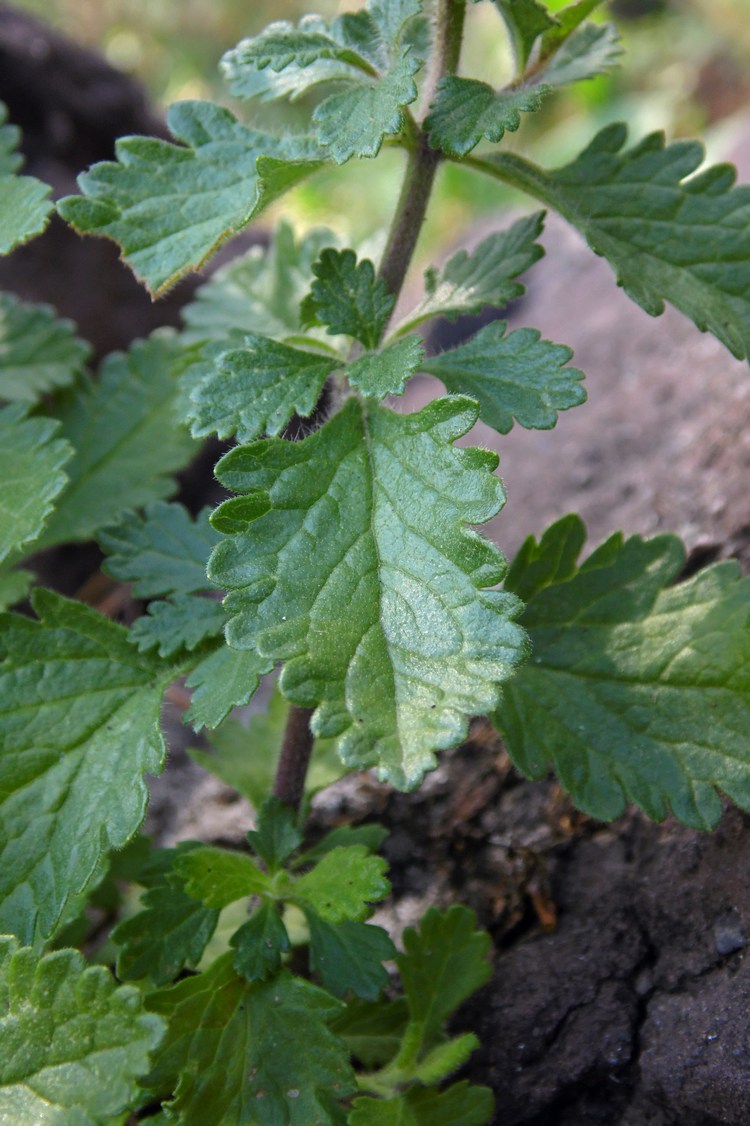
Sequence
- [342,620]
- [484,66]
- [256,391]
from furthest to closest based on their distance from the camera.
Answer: [484,66] → [256,391] → [342,620]

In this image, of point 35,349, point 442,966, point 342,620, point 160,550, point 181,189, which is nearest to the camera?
Result: point 342,620

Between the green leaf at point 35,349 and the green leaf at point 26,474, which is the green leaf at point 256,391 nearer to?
the green leaf at point 26,474

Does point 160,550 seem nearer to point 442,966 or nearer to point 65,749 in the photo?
point 65,749

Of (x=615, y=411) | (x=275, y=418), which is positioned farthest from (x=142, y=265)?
(x=615, y=411)

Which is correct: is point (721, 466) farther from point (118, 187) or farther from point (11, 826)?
point (11, 826)

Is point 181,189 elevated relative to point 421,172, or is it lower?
elevated

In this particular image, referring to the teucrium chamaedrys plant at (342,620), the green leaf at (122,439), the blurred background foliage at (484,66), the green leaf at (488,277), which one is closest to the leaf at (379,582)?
the teucrium chamaedrys plant at (342,620)

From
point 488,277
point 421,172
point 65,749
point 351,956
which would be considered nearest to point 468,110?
point 421,172
